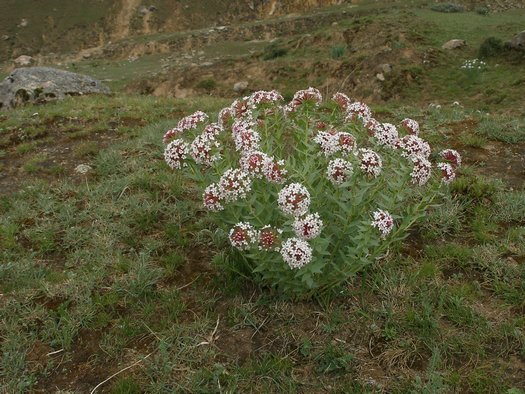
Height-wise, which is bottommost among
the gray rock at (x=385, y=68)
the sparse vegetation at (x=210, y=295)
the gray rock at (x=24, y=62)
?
the gray rock at (x=24, y=62)

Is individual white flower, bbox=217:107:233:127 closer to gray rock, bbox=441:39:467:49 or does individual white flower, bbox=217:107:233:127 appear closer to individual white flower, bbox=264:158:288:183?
individual white flower, bbox=264:158:288:183


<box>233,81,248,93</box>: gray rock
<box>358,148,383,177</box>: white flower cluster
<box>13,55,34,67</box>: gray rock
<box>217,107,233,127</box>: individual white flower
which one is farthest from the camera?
<box>13,55,34,67</box>: gray rock

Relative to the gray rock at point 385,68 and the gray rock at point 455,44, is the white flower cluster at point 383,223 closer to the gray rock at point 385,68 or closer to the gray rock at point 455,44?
the gray rock at point 385,68

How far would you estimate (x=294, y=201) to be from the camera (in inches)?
150

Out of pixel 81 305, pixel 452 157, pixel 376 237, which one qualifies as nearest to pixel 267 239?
pixel 376 237

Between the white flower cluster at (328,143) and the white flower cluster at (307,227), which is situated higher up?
the white flower cluster at (328,143)

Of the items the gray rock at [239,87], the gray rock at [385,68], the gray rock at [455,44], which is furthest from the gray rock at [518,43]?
the gray rock at [239,87]

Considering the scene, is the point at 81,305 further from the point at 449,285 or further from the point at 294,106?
the point at 449,285

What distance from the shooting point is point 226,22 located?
2665 inches

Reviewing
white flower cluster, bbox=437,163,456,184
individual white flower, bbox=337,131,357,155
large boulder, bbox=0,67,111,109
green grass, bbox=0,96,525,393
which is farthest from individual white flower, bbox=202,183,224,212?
large boulder, bbox=0,67,111,109

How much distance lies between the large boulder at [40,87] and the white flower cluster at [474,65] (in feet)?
54.2

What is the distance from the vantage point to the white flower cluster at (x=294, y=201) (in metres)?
3.81

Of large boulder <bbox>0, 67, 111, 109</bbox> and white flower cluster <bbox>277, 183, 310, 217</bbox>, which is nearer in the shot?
white flower cluster <bbox>277, 183, 310, 217</bbox>

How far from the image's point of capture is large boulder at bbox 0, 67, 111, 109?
15.9 metres
